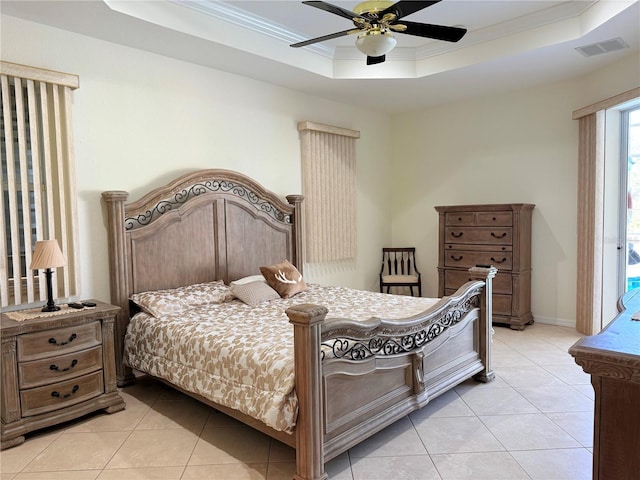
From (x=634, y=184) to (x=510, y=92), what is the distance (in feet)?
5.46

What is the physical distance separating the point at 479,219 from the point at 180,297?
10.9 ft

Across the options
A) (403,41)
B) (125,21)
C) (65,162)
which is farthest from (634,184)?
(65,162)

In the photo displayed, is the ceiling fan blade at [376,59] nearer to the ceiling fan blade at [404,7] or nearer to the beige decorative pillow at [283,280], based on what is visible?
the ceiling fan blade at [404,7]

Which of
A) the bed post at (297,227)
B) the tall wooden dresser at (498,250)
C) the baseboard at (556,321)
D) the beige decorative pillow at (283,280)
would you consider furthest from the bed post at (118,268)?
the baseboard at (556,321)

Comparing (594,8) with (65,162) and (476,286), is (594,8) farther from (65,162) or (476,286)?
(65,162)

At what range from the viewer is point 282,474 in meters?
2.19

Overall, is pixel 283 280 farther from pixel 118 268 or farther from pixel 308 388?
pixel 308 388

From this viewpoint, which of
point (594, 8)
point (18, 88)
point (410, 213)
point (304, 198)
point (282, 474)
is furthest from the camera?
point (410, 213)

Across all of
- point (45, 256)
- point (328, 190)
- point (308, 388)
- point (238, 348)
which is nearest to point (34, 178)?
point (45, 256)

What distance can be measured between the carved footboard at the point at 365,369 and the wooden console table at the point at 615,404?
3.63 ft

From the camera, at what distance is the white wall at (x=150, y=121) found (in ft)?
10.5

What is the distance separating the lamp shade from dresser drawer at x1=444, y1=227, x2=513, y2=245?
3.98 metres

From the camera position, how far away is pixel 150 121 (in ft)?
11.9

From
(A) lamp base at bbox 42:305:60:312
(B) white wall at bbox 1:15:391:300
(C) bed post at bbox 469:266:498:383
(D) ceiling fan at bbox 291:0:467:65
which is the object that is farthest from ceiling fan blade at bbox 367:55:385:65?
(A) lamp base at bbox 42:305:60:312
